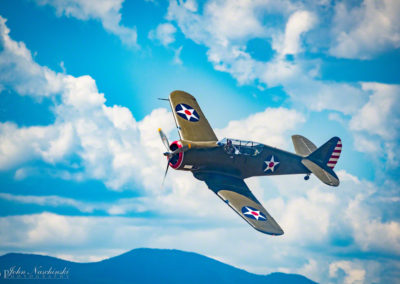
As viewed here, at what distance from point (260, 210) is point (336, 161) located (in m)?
10.3

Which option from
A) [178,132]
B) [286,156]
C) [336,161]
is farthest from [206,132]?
[336,161]

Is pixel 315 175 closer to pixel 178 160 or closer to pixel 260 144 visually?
pixel 260 144

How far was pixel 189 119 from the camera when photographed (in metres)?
26.7

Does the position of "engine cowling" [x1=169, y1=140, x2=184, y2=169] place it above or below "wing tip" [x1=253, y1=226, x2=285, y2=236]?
above

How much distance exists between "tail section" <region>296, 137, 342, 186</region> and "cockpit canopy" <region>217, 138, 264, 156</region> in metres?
4.99

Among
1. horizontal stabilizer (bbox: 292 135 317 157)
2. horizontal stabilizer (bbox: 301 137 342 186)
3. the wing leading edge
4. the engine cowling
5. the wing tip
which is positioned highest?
horizontal stabilizer (bbox: 292 135 317 157)

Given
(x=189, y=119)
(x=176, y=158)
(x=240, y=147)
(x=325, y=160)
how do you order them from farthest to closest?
(x=325, y=160)
(x=189, y=119)
(x=240, y=147)
(x=176, y=158)

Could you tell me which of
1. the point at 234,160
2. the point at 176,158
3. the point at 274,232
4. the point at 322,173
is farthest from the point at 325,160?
the point at 176,158

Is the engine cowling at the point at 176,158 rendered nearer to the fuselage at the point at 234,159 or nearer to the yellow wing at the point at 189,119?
the fuselage at the point at 234,159

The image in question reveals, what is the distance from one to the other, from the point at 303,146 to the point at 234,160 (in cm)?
841

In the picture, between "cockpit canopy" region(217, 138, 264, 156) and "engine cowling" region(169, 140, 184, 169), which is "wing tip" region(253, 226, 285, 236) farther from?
"engine cowling" region(169, 140, 184, 169)

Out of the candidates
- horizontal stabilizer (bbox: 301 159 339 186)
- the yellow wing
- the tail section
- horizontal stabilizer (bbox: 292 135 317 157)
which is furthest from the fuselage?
horizontal stabilizer (bbox: 292 135 317 157)

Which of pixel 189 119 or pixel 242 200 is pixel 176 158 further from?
pixel 242 200

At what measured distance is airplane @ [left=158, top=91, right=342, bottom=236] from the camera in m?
22.6
